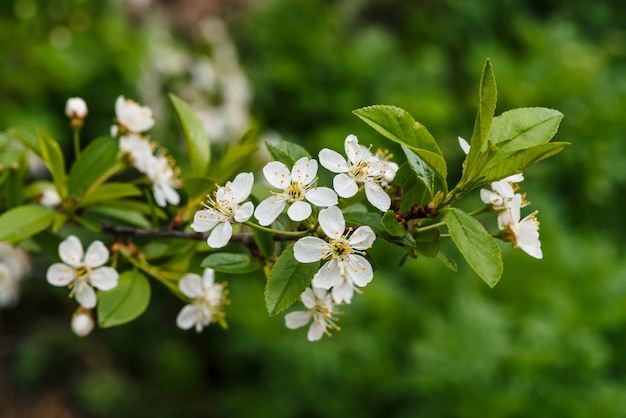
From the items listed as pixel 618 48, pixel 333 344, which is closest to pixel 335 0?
pixel 618 48

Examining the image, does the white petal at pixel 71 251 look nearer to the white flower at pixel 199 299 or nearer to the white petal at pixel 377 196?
the white flower at pixel 199 299

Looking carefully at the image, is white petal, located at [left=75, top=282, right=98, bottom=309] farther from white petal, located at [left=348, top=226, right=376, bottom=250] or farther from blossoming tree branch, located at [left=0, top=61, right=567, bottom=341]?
white petal, located at [left=348, top=226, right=376, bottom=250]

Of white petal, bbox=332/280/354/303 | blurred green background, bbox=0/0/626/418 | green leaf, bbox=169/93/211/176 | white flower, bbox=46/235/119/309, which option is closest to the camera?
white petal, bbox=332/280/354/303

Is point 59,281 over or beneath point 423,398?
over

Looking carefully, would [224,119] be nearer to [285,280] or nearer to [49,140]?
[49,140]

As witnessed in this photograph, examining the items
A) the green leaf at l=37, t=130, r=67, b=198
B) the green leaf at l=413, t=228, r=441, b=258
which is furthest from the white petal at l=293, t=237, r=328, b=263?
the green leaf at l=37, t=130, r=67, b=198

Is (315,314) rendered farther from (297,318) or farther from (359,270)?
(359,270)

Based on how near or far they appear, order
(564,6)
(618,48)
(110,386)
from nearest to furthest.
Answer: (110,386) < (618,48) < (564,6)
